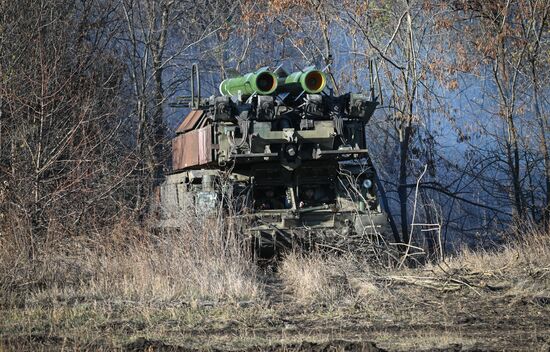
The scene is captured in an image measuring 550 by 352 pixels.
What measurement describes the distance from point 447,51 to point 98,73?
8.36m

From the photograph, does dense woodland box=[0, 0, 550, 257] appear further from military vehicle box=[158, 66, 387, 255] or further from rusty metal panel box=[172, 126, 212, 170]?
military vehicle box=[158, 66, 387, 255]

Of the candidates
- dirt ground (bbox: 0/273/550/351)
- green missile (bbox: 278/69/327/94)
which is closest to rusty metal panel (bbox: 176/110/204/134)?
green missile (bbox: 278/69/327/94)

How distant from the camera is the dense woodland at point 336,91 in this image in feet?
46.8

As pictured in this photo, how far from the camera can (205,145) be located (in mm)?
14102

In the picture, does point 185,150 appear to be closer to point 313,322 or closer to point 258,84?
point 258,84

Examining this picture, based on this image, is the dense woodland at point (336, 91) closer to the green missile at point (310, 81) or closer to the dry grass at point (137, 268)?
the dry grass at point (137, 268)

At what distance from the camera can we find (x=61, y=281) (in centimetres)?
1155

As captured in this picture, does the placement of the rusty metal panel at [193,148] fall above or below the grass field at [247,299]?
above

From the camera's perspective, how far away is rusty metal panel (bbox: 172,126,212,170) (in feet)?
46.0

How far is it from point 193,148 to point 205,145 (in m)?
0.88

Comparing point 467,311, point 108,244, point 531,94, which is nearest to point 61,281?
point 108,244

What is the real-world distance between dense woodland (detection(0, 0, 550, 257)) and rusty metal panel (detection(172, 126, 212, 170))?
80 cm

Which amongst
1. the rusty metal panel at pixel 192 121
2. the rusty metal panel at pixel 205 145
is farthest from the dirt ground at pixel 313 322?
the rusty metal panel at pixel 192 121

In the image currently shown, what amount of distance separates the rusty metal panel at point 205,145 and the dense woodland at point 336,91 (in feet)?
4.77
